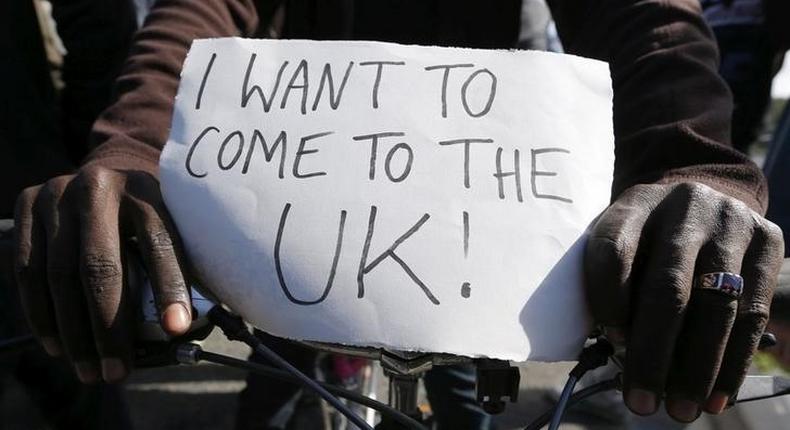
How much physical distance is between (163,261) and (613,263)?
0.43 metres

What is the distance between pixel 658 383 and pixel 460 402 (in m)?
0.87

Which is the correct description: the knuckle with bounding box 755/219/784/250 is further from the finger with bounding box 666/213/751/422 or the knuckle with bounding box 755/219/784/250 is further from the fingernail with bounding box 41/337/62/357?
the fingernail with bounding box 41/337/62/357

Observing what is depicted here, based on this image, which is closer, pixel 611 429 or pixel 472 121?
pixel 472 121

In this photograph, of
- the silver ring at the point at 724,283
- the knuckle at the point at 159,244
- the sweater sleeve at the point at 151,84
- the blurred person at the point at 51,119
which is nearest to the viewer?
the silver ring at the point at 724,283

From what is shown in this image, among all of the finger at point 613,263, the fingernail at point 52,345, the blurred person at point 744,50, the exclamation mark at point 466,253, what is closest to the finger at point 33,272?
the fingernail at point 52,345

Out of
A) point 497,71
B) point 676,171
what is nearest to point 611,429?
point 676,171

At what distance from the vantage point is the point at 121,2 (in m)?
2.05

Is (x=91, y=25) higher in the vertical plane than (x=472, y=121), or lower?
lower

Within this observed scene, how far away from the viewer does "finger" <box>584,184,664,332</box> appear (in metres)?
0.66

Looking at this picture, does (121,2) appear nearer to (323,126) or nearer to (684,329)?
(323,126)

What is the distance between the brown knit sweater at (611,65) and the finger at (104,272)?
119 millimetres

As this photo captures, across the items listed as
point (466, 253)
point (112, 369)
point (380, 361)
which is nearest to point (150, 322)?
point (112, 369)

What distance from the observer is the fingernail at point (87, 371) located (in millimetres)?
769

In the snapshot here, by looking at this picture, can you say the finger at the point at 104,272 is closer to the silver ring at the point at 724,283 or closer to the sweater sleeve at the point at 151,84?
the sweater sleeve at the point at 151,84
